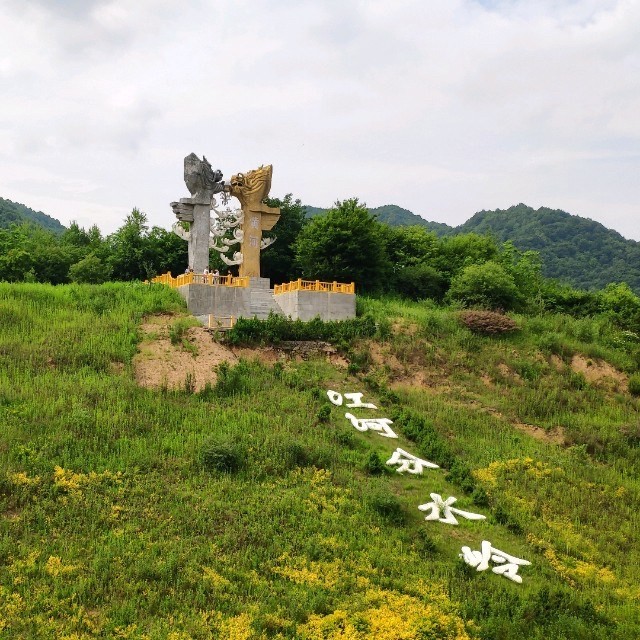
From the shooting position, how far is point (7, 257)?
103 ft

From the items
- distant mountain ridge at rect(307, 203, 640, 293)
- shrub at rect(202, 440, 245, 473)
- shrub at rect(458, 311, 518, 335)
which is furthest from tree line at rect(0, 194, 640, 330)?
distant mountain ridge at rect(307, 203, 640, 293)

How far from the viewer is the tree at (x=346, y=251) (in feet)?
102

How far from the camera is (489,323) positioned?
81.1ft

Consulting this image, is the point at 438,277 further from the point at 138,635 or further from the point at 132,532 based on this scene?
the point at 138,635

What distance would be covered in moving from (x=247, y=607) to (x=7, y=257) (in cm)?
2540

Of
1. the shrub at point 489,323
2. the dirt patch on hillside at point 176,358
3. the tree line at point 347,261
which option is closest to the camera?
the dirt patch on hillside at point 176,358

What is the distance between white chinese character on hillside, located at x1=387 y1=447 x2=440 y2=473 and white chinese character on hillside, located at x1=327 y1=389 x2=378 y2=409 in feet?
8.57

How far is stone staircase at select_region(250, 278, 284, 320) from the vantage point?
86.2ft

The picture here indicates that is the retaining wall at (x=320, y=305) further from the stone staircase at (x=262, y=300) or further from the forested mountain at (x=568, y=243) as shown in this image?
the forested mountain at (x=568, y=243)

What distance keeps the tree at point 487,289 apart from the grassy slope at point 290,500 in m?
7.02

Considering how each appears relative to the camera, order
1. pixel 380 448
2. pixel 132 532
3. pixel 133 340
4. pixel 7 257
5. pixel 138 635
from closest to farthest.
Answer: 1. pixel 138 635
2. pixel 132 532
3. pixel 380 448
4. pixel 133 340
5. pixel 7 257

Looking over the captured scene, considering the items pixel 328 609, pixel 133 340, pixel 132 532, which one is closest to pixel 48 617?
pixel 132 532

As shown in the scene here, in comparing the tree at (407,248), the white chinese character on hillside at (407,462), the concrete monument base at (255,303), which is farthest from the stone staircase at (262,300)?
the white chinese character on hillside at (407,462)

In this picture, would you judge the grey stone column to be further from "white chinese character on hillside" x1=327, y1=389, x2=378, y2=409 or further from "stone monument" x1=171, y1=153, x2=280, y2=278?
"white chinese character on hillside" x1=327, y1=389, x2=378, y2=409
